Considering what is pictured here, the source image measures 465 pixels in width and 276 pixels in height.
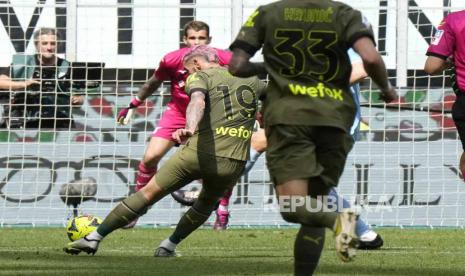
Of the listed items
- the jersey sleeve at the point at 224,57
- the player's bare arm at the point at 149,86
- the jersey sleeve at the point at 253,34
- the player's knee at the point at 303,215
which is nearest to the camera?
the player's knee at the point at 303,215

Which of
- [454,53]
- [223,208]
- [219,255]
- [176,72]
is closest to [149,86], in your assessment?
[176,72]

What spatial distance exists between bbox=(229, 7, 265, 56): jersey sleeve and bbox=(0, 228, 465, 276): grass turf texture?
Result: 78.5 inches

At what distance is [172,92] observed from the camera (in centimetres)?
1344

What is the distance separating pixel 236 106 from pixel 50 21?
705 centimetres

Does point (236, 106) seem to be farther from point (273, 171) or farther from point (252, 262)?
point (273, 171)

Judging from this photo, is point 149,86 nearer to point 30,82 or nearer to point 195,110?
point 195,110

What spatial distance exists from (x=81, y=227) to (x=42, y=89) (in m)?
5.03

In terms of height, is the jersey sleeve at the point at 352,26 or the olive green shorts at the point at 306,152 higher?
the jersey sleeve at the point at 352,26

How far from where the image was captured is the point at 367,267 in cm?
945

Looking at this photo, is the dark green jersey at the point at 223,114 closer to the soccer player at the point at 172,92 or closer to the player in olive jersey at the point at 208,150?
the player in olive jersey at the point at 208,150

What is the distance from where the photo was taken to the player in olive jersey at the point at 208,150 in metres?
10.1

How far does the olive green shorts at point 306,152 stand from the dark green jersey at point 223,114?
2784mm

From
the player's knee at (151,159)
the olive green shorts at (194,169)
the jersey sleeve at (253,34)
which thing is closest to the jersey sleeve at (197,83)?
the olive green shorts at (194,169)

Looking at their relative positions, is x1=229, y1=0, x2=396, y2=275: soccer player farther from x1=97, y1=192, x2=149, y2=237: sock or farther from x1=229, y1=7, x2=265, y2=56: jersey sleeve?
x1=97, y1=192, x2=149, y2=237: sock
